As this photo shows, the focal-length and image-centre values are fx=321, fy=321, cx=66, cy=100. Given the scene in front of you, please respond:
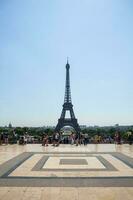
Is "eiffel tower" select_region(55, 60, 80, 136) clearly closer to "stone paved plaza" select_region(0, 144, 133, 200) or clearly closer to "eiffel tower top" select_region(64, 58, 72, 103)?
"eiffel tower top" select_region(64, 58, 72, 103)

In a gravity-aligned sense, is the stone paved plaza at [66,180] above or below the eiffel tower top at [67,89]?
below

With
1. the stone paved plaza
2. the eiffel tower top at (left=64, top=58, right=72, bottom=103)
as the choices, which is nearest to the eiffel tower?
the eiffel tower top at (left=64, top=58, right=72, bottom=103)

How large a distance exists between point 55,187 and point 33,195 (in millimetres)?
1197

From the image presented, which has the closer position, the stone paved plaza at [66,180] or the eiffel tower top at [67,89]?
the stone paved plaza at [66,180]

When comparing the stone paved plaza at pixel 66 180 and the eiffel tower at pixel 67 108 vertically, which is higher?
the eiffel tower at pixel 67 108

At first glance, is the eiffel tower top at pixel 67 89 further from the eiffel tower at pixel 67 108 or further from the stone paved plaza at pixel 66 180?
the stone paved plaza at pixel 66 180

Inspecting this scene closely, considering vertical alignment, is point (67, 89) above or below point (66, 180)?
above

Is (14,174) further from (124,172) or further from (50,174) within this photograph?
(124,172)

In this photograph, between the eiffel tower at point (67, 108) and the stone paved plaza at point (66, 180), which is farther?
the eiffel tower at point (67, 108)

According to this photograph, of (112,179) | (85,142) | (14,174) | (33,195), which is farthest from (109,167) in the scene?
(85,142)

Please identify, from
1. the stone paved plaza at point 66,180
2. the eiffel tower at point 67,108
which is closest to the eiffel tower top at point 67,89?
the eiffel tower at point 67,108

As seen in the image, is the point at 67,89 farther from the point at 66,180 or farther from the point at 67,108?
the point at 66,180

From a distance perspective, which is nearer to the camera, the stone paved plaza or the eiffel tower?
the stone paved plaza

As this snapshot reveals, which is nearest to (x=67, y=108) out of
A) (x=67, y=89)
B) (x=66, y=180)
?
(x=67, y=89)
